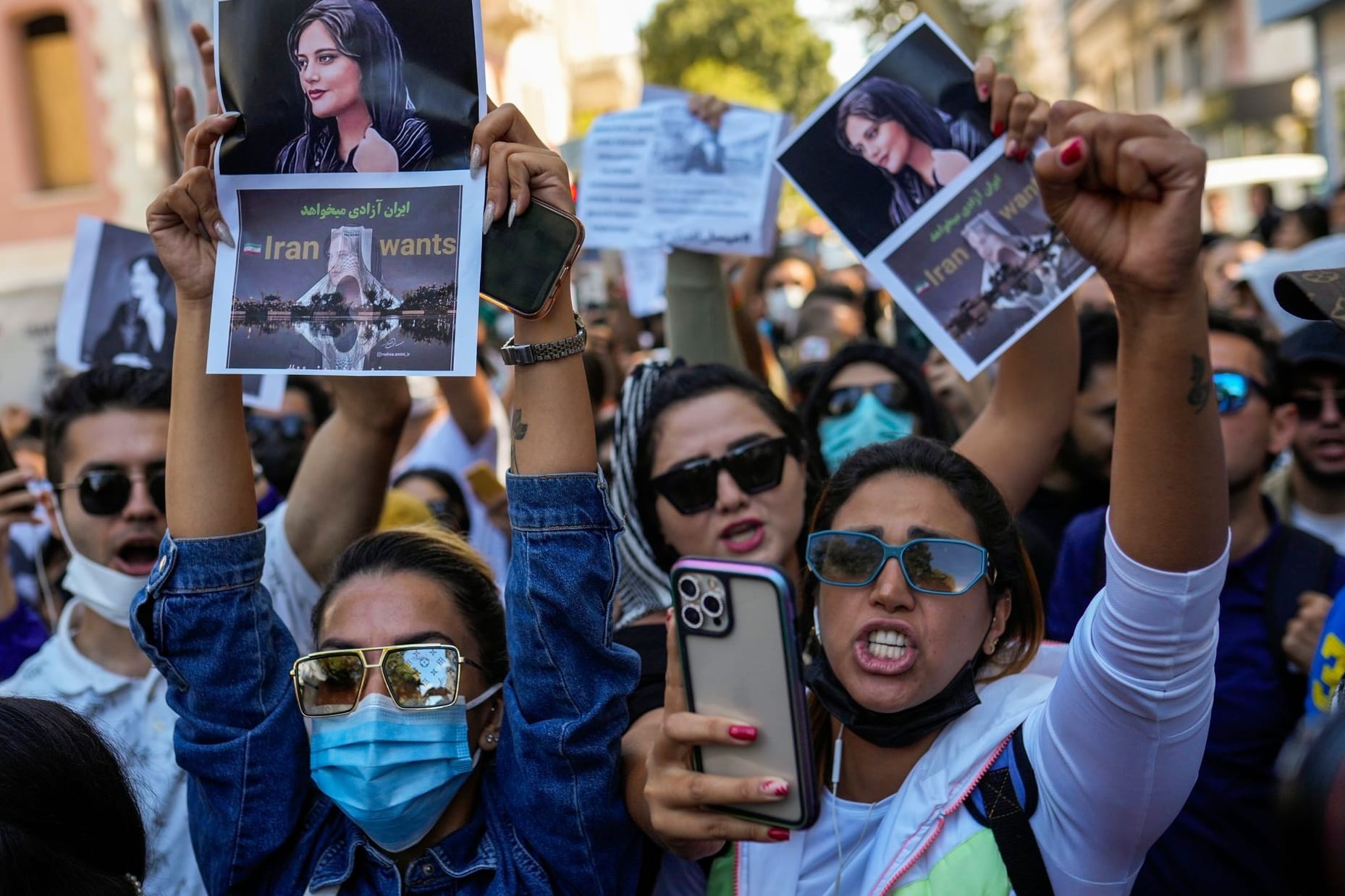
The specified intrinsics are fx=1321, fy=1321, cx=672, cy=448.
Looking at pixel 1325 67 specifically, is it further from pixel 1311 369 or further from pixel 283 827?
pixel 283 827

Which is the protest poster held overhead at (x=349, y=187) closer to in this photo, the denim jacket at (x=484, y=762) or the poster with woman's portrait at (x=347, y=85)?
the poster with woman's portrait at (x=347, y=85)

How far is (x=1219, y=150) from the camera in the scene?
31.2m

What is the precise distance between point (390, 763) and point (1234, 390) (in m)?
2.32

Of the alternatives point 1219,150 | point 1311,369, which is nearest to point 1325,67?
point 1219,150

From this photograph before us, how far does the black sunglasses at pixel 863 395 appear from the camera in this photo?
13.1 feet

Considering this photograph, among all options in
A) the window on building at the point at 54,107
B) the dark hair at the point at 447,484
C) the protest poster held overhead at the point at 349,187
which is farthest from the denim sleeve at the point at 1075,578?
the window on building at the point at 54,107

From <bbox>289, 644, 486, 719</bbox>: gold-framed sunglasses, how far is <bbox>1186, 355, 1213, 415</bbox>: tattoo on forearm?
1229mm

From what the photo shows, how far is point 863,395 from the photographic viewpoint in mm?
4043

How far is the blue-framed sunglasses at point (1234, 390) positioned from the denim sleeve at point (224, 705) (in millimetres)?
2364

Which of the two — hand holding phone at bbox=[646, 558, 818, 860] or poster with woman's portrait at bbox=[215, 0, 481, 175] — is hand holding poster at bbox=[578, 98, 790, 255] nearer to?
poster with woman's portrait at bbox=[215, 0, 481, 175]

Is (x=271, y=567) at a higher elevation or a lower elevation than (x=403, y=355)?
lower

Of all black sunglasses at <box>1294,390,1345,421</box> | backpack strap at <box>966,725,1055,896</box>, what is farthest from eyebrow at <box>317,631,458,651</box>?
black sunglasses at <box>1294,390,1345,421</box>

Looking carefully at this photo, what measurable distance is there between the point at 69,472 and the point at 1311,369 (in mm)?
3329

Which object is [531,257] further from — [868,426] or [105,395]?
[868,426]
